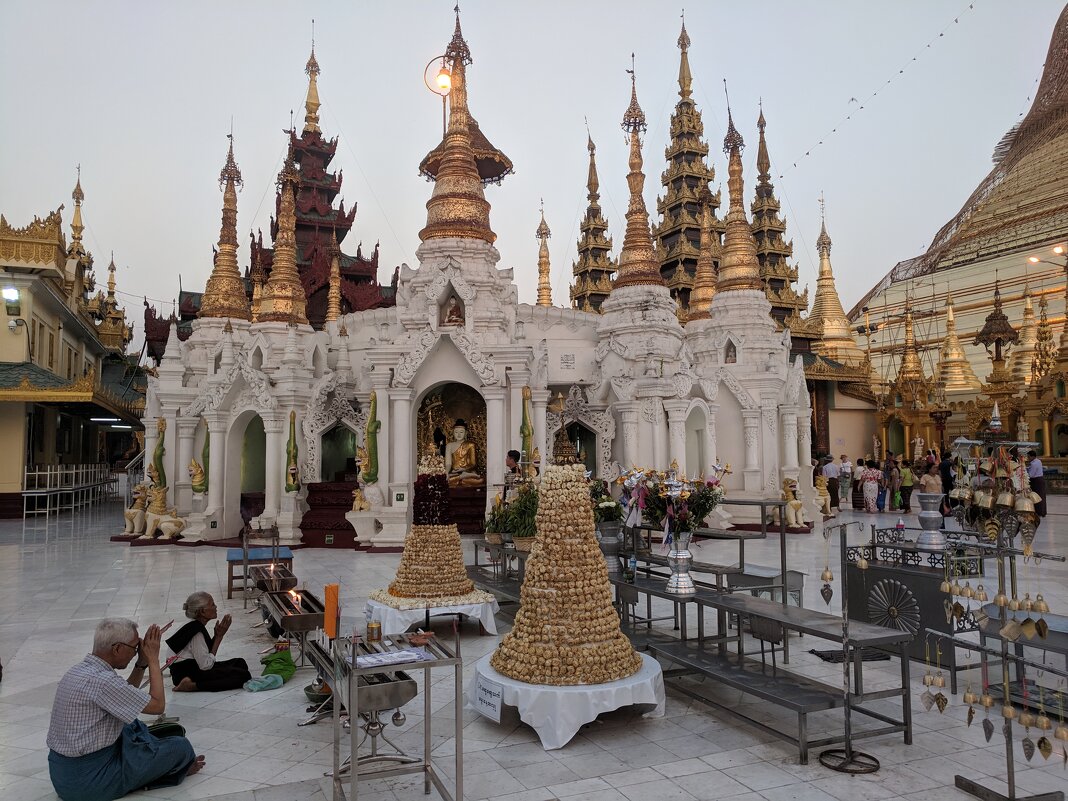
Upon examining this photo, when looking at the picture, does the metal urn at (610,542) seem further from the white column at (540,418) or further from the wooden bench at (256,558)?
the white column at (540,418)

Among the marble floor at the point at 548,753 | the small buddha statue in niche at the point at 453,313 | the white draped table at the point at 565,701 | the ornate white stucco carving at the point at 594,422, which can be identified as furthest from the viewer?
the ornate white stucco carving at the point at 594,422

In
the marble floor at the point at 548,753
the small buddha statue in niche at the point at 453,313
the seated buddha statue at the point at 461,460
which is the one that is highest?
the small buddha statue in niche at the point at 453,313

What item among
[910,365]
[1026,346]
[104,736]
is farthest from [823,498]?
[104,736]

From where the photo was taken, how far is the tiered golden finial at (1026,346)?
29558 mm

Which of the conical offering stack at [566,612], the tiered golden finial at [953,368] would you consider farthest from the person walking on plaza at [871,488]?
the conical offering stack at [566,612]

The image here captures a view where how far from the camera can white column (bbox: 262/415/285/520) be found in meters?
15.9

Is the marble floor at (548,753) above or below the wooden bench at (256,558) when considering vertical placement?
below

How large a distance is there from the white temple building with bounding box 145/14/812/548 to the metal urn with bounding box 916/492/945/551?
788 centimetres

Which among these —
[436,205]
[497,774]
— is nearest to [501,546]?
[497,774]

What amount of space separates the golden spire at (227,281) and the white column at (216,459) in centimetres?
507

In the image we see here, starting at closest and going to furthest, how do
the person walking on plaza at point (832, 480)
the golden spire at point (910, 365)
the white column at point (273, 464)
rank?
the white column at point (273, 464), the person walking on plaza at point (832, 480), the golden spire at point (910, 365)

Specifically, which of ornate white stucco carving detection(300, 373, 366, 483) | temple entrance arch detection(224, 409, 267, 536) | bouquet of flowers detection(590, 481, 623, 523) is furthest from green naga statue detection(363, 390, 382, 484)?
bouquet of flowers detection(590, 481, 623, 523)

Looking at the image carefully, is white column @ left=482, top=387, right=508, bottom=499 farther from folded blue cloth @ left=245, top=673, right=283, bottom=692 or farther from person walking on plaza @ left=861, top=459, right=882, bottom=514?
person walking on plaza @ left=861, top=459, right=882, bottom=514

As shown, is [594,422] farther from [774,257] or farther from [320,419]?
[774,257]
